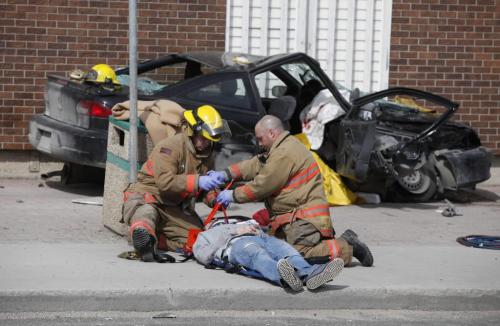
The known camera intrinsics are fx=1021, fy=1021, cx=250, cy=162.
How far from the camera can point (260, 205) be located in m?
10.9

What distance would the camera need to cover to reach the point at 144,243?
303 inches

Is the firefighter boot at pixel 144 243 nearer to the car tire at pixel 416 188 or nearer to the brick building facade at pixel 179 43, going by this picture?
the car tire at pixel 416 188

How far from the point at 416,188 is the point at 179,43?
3.33 m

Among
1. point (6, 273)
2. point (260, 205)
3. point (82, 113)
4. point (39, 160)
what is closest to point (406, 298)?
point (6, 273)

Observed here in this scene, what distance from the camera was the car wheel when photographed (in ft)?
37.0

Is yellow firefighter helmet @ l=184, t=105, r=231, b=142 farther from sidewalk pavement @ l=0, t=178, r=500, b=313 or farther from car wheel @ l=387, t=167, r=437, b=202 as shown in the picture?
car wheel @ l=387, t=167, r=437, b=202

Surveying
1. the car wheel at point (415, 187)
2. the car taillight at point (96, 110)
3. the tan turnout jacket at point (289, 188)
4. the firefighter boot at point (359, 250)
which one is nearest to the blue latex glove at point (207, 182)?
the tan turnout jacket at point (289, 188)

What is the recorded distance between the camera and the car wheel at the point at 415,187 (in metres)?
11.3

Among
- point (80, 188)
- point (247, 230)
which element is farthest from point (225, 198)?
point (80, 188)

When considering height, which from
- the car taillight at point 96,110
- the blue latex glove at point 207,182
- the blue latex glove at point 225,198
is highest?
the car taillight at point 96,110

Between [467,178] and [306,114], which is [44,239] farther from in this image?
[467,178]

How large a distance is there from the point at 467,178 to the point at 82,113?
424 centimetres

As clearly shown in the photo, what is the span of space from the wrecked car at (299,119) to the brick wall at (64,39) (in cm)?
71

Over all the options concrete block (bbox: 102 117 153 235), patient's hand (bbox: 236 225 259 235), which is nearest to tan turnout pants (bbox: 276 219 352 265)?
patient's hand (bbox: 236 225 259 235)
